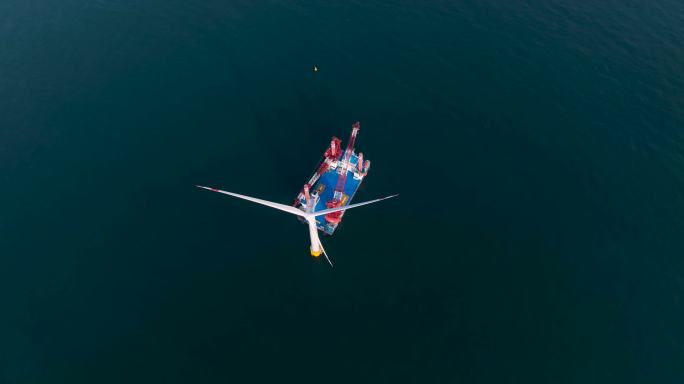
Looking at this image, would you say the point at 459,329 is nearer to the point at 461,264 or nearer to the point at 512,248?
the point at 461,264

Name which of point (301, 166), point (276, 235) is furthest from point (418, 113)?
point (276, 235)

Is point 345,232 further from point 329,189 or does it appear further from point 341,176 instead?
point 341,176

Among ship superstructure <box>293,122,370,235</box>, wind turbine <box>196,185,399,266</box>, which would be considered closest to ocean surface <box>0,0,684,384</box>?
ship superstructure <box>293,122,370,235</box>

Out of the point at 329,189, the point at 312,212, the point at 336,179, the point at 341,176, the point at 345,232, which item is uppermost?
the point at 312,212

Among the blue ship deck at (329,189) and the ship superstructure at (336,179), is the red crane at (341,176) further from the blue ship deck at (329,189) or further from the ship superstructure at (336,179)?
the blue ship deck at (329,189)

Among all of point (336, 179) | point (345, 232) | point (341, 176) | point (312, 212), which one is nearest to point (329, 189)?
point (336, 179)

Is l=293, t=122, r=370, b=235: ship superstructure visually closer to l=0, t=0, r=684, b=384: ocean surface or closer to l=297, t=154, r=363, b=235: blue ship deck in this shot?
Answer: l=297, t=154, r=363, b=235: blue ship deck
